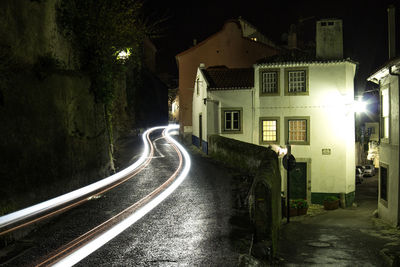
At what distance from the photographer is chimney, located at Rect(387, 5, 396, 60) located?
61.5 feet

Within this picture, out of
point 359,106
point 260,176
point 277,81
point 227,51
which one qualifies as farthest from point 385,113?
point 227,51

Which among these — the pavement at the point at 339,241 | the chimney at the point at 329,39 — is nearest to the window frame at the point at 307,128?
the chimney at the point at 329,39

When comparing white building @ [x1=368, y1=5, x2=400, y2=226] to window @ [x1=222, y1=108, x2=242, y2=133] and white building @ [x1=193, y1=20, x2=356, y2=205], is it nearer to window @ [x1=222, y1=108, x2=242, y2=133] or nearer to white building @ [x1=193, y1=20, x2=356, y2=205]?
white building @ [x1=193, y1=20, x2=356, y2=205]

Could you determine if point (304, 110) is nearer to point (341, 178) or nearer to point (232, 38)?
point (341, 178)

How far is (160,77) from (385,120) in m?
51.6

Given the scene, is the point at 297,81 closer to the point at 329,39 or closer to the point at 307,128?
the point at 307,128

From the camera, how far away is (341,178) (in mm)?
25266

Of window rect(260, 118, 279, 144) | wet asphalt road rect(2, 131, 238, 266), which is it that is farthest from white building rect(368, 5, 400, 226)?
wet asphalt road rect(2, 131, 238, 266)

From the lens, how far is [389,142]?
17.9 m

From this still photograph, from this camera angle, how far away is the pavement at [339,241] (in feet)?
38.0

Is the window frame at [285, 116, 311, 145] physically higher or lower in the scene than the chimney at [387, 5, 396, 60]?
lower

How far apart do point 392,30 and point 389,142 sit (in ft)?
20.7

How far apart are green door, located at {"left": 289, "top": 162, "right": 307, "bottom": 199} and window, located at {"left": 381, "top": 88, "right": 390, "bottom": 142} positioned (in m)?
7.51

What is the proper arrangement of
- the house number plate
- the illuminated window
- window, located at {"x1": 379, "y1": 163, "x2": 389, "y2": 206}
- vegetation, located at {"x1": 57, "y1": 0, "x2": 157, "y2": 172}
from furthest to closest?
the illuminated window < the house number plate < window, located at {"x1": 379, "y1": 163, "x2": 389, "y2": 206} < vegetation, located at {"x1": 57, "y1": 0, "x2": 157, "y2": 172}
